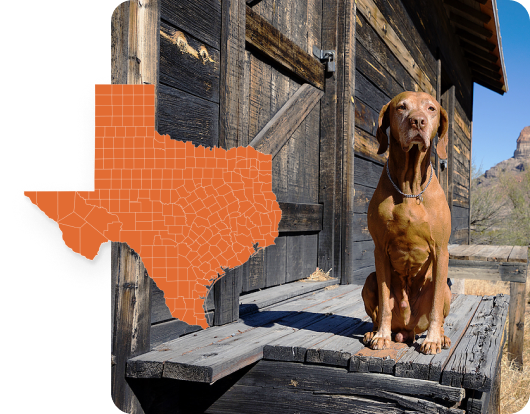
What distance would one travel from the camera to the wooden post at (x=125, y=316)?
1.93m

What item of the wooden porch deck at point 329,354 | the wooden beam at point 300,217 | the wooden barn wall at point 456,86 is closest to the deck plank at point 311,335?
the wooden porch deck at point 329,354

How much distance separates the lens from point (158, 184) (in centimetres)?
218

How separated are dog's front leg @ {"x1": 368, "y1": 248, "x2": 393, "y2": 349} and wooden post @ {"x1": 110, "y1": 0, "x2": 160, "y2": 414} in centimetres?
116

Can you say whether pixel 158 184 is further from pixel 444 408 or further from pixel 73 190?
pixel 444 408

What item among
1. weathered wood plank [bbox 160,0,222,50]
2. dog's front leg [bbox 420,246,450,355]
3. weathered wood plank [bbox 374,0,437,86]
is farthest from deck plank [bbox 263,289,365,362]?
weathered wood plank [bbox 374,0,437,86]

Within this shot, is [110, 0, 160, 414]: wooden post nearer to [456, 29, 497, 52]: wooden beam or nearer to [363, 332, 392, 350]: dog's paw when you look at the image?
[363, 332, 392, 350]: dog's paw

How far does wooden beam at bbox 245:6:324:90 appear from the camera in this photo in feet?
10.5

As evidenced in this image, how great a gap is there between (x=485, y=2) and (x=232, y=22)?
6690 mm

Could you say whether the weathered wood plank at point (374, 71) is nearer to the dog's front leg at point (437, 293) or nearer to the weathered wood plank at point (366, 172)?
the weathered wood plank at point (366, 172)

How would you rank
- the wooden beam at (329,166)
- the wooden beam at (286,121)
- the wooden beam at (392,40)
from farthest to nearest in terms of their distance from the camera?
the wooden beam at (392,40) < the wooden beam at (329,166) < the wooden beam at (286,121)

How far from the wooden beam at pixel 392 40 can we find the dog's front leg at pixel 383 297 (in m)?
3.34

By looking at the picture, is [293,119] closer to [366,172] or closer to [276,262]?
[276,262]

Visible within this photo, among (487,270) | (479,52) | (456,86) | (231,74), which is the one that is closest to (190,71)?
(231,74)

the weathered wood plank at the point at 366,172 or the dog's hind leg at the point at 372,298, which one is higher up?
the weathered wood plank at the point at 366,172
